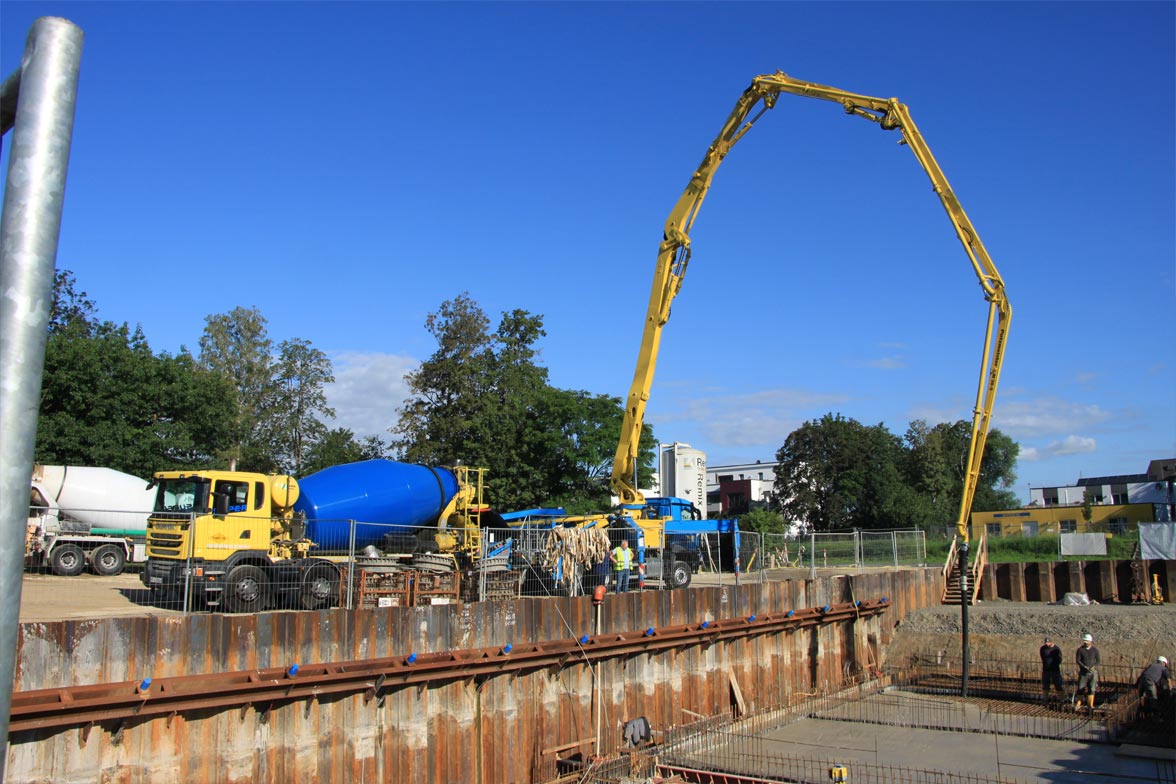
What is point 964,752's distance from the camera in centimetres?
1603

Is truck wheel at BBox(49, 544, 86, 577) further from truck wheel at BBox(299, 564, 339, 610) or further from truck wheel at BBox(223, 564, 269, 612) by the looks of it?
truck wheel at BBox(299, 564, 339, 610)

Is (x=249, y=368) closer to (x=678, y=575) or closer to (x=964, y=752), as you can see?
(x=678, y=575)

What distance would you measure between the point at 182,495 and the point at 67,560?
7.78 meters

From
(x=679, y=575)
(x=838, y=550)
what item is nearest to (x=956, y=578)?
(x=838, y=550)

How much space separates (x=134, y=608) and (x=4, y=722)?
47.5 feet

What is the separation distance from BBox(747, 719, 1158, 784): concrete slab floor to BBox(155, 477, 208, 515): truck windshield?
451 inches

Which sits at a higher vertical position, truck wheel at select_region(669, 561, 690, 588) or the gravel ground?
truck wheel at select_region(669, 561, 690, 588)

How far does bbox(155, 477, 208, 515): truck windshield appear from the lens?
1673 centimetres

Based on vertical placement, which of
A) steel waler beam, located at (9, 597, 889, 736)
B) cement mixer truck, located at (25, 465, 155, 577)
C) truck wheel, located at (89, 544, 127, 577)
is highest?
cement mixer truck, located at (25, 465, 155, 577)

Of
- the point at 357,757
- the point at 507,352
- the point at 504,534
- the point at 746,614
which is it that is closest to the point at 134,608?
the point at 357,757

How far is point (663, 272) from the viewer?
80.9 ft

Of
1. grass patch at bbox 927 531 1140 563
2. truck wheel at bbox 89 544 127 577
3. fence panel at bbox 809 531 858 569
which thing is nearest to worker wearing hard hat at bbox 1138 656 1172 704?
fence panel at bbox 809 531 858 569

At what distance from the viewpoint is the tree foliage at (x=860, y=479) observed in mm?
67688

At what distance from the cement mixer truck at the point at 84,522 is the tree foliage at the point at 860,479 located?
53.2m
